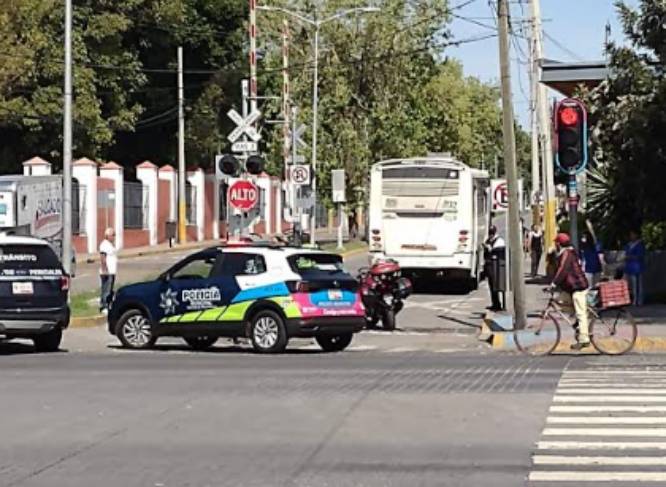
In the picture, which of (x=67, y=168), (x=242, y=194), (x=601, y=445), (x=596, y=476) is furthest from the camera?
(x=67, y=168)

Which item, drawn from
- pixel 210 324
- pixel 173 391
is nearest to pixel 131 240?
pixel 210 324

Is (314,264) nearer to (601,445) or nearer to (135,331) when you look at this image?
(135,331)

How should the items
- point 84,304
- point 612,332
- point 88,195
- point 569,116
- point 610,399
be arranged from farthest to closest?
point 88,195 → point 84,304 → point 569,116 → point 612,332 → point 610,399

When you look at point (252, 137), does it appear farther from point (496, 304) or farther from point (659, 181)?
point (659, 181)

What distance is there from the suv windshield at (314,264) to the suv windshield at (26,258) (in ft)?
12.7

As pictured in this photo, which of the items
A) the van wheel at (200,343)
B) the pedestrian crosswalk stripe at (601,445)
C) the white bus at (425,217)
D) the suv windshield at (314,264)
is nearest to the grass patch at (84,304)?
the van wheel at (200,343)

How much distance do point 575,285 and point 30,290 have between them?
857 cm

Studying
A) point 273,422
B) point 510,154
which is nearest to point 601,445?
point 273,422

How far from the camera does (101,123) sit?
62.0 m

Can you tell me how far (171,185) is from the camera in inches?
2581

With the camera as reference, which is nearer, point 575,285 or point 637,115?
point 575,285

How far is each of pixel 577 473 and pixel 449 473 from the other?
0.95m

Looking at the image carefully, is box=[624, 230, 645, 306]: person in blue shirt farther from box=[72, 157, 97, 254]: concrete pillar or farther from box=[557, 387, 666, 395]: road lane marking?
box=[72, 157, 97, 254]: concrete pillar

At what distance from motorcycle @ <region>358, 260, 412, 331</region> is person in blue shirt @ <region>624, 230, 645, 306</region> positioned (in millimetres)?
5578
